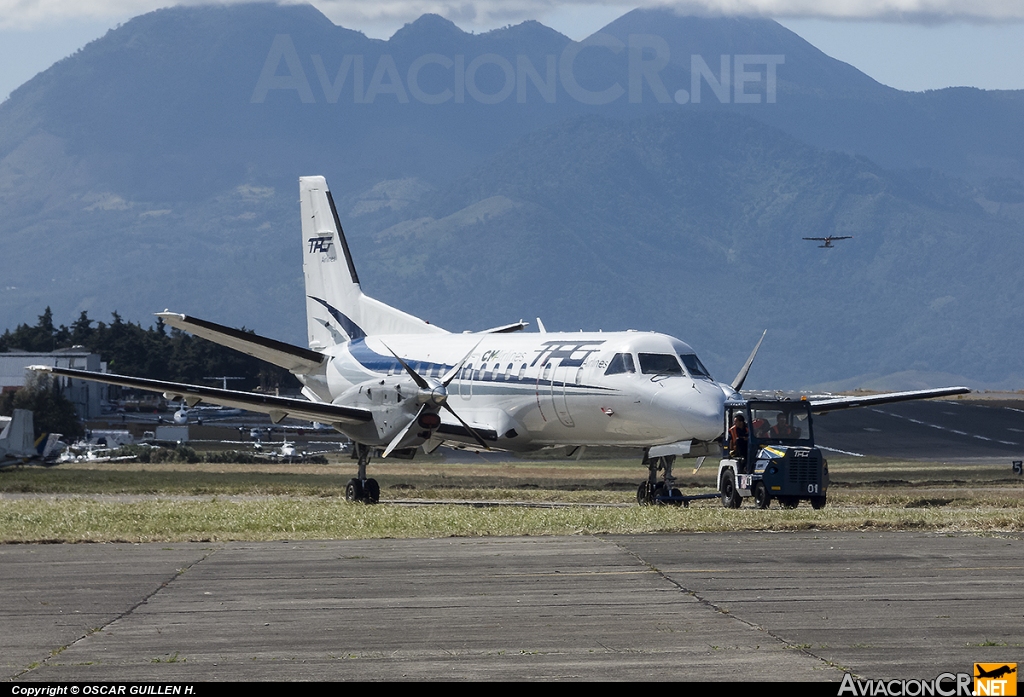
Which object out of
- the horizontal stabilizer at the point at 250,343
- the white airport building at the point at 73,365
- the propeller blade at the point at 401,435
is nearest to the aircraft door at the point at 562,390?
the propeller blade at the point at 401,435

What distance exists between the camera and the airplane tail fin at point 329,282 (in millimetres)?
37906

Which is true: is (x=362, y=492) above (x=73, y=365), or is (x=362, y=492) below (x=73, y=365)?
below

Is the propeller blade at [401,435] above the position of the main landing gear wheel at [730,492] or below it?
above

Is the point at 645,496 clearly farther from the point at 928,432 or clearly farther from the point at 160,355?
the point at 160,355

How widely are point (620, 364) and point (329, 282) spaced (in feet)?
43.1

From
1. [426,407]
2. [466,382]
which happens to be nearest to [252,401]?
[426,407]

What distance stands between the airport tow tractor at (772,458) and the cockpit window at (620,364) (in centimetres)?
232

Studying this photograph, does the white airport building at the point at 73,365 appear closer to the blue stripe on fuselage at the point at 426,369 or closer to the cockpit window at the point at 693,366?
the blue stripe on fuselage at the point at 426,369

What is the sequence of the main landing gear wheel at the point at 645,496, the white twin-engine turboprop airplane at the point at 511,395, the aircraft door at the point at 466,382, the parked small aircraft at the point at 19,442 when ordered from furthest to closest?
the parked small aircraft at the point at 19,442, the aircraft door at the point at 466,382, the main landing gear wheel at the point at 645,496, the white twin-engine turboprop airplane at the point at 511,395

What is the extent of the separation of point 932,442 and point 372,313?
148ft

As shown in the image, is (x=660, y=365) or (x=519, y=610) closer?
(x=519, y=610)

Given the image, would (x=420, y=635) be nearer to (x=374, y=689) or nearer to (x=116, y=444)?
(x=374, y=689)

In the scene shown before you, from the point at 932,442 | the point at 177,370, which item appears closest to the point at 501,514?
the point at 932,442

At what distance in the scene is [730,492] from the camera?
25.7 metres
